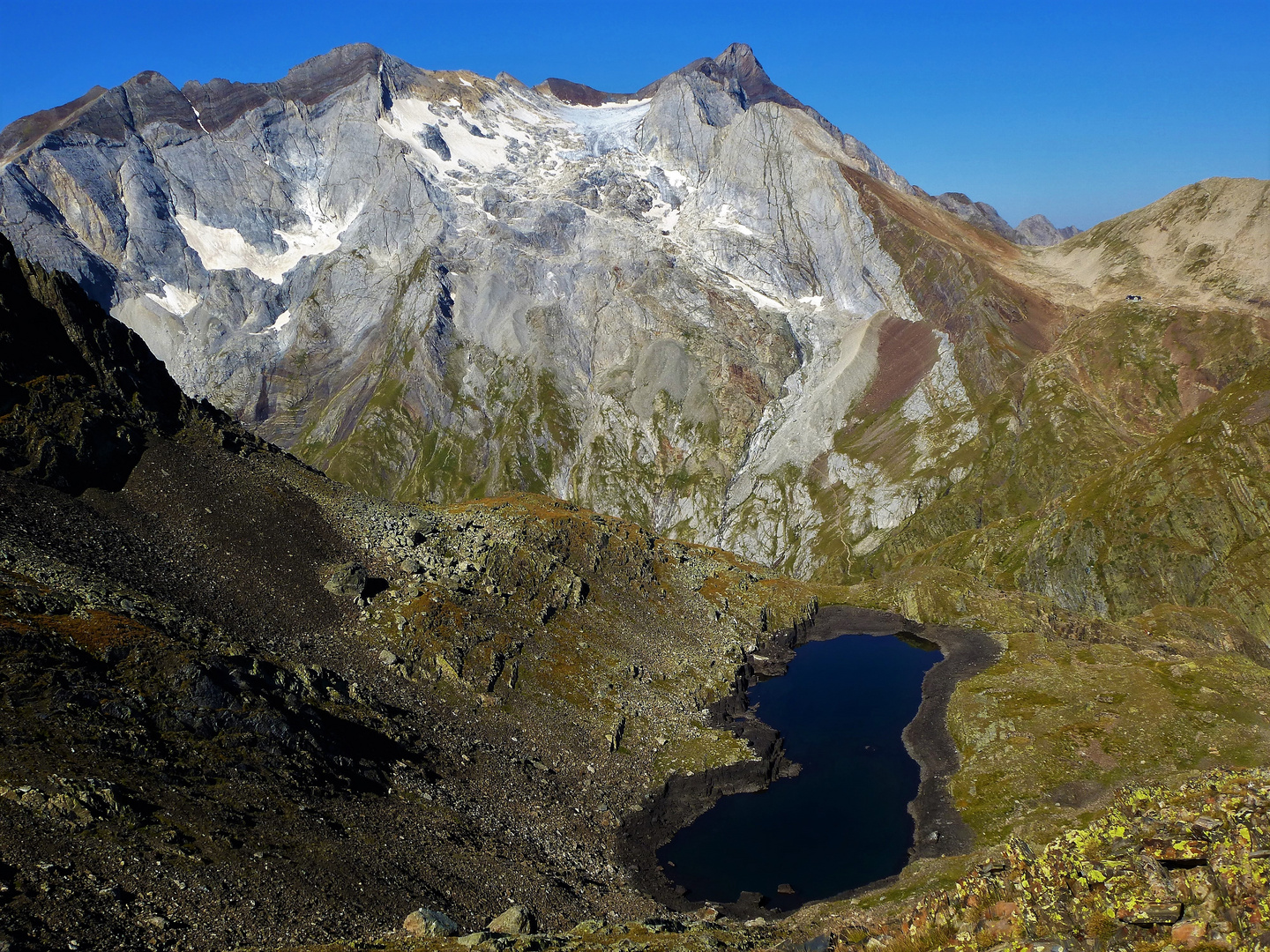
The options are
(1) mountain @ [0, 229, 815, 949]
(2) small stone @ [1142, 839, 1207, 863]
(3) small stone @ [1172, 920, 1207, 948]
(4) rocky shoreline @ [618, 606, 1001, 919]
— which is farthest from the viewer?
(4) rocky shoreline @ [618, 606, 1001, 919]

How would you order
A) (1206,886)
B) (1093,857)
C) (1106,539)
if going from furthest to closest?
(1106,539)
(1093,857)
(1206,886)

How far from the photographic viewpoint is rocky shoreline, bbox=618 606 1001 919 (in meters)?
65.9

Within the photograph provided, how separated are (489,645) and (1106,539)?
405 feet

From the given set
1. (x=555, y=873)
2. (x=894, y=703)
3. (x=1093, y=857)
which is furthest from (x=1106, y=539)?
(x=1093, y=857)

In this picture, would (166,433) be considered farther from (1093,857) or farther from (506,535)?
(1093,857)

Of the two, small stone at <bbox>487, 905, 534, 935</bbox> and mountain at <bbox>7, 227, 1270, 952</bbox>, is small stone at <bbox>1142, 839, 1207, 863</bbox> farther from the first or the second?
small stone at <bbox>487, 905, 534, 935</bbox>

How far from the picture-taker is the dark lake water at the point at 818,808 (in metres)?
66.1

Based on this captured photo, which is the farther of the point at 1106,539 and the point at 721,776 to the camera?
the point at 1106,539

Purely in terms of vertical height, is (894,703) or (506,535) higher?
(506,535)

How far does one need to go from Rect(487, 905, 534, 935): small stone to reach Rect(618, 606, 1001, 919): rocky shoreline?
16727 millimetres

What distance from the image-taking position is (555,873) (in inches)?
2293

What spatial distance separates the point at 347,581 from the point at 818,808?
55645mm

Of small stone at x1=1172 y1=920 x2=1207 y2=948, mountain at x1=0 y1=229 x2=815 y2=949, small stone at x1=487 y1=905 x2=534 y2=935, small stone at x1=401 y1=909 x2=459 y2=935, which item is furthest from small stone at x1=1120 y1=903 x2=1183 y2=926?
mountain at x1=0 y1=229 x2=815 y2=949

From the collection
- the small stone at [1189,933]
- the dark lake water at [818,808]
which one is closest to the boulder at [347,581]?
the dark lake water at [818,808]
